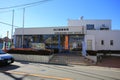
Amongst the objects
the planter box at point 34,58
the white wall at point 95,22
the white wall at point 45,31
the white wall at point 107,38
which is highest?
the white wall at point 95,22

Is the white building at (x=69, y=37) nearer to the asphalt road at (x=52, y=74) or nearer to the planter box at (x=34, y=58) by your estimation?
the planter box at (x=34, y=58)

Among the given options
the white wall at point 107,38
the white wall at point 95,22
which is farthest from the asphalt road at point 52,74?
the white wall at point 95,22

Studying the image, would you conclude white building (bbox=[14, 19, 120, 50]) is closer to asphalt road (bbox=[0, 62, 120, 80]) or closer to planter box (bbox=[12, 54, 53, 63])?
planter box (bbox=[12, 54, 53, 63])

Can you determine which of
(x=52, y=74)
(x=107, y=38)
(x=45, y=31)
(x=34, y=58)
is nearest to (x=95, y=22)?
(x=107, y=38)

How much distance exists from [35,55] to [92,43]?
10.9m

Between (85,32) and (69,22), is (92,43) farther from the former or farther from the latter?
(69,22)

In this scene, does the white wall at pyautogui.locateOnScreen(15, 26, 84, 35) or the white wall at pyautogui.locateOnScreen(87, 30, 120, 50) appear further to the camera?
the white wall at pyautogui.locateOnScreen(87, 30, 120, 50)

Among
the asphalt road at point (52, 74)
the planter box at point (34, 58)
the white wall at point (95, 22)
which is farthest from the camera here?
the white wall at point (95, 22)

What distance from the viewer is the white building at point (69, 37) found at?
26609 mm

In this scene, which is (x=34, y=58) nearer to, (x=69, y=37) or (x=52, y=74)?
(x=52, y=74)

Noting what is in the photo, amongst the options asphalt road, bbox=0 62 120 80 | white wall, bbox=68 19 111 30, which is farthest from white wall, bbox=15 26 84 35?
asphalt road, bbox=0 62 120 80

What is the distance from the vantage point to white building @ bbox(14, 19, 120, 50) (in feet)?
87.3

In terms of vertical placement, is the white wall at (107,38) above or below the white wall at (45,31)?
below

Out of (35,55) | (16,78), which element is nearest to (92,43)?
(35,55)
